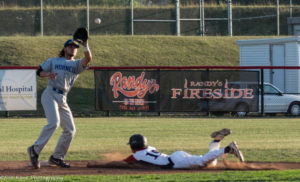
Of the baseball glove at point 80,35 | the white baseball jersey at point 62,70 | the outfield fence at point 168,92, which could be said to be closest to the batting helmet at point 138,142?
the white baseball jersey at point 62,70

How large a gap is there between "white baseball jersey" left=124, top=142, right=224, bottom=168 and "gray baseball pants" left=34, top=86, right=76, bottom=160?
110cm

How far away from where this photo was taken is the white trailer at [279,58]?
25.1m

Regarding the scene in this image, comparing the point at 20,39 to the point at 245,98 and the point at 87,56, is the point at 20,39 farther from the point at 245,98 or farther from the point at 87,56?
the point at 87,56

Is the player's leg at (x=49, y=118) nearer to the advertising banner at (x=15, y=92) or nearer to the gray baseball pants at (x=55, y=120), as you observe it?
the gray baseball pants at (x=55, y=120)

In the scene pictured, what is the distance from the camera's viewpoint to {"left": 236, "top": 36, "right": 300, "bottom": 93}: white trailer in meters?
25.1

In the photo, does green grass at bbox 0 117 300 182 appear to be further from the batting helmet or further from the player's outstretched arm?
the player's outstretched arm

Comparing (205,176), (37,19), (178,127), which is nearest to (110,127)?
(178,127)

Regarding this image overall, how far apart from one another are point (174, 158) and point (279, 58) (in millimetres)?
18188

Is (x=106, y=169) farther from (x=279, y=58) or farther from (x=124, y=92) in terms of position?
(x=279, y=58)

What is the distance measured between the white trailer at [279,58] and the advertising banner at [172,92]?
124 inches

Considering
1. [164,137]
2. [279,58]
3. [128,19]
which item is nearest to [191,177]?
[164,137]

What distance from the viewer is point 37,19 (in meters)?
35.9

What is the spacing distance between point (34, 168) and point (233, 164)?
311 cm

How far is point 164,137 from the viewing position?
14227mm
